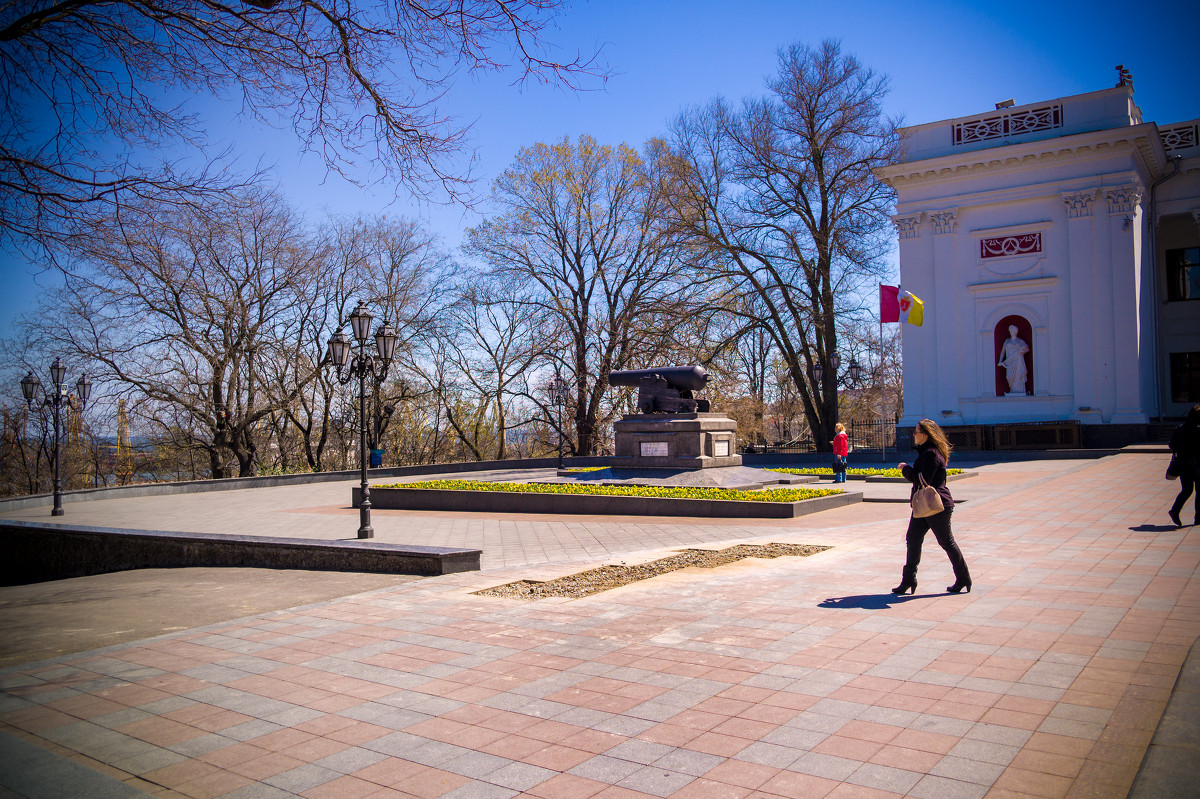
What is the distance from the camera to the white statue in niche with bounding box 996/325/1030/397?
108 feet

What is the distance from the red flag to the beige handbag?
904 inches

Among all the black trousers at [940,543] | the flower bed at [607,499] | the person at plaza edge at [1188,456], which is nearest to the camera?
the black trousers at [940,543]

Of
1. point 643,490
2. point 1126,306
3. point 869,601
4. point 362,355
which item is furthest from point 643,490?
point 1126,306

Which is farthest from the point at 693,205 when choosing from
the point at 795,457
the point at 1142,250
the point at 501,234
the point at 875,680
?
the point at 875,680

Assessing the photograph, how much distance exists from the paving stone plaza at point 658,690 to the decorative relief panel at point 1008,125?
99.7 feet

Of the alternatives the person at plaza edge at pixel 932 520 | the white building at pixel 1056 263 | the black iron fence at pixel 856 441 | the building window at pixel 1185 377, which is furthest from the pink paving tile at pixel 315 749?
the building window at pixel 1185 377

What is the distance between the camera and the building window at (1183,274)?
35312 millimetres

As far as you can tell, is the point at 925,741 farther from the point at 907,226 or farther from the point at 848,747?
the point at 907,226

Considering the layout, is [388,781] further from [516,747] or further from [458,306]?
[458,306]

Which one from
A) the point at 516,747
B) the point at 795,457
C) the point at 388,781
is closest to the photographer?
the point at 388,781

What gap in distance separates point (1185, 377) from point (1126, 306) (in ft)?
20.9

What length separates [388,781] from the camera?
3.75 meters

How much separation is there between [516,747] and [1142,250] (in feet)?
126

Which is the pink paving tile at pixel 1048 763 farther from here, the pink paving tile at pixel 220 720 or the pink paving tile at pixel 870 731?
the pink paving tile at pixel 220 720
